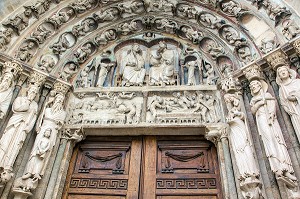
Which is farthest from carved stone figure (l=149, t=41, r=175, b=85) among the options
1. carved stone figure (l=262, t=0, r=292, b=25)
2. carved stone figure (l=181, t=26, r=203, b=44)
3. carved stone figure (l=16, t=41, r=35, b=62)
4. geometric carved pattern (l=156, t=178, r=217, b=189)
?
carved stone figure (l=16, t=41, r=35, b=62)

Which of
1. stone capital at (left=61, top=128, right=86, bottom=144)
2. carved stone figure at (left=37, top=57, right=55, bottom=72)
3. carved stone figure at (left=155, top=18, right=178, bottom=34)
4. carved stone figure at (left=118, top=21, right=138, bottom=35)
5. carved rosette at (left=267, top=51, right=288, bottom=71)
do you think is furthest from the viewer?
carved stone figure at (left=118, top=21, right=138, bottom=35)

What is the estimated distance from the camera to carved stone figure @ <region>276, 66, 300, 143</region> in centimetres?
301

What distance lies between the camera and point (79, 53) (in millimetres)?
4852

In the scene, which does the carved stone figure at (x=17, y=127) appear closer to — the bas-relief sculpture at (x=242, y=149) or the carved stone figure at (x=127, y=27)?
the carved stone figure at (x=127, y=27)

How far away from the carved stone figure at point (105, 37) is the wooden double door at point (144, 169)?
1.99 meters

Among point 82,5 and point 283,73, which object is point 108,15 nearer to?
point 82,5

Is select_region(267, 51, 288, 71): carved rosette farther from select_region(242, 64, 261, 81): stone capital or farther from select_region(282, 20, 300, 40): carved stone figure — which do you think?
select_region(282, 20, 300, 40): carved stone figure

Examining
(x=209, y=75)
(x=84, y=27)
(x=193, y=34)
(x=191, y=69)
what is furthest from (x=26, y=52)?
(x=209, y=75)

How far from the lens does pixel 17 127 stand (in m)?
3.38

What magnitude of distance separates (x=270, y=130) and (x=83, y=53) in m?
3.38

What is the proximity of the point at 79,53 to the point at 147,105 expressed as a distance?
168cm

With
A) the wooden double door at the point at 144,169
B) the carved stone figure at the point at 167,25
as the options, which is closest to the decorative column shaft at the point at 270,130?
the wooden double door at the point at 144,169

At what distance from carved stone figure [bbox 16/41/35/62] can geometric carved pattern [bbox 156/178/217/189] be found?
2.77m

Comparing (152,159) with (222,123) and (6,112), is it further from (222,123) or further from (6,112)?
(6,112)
